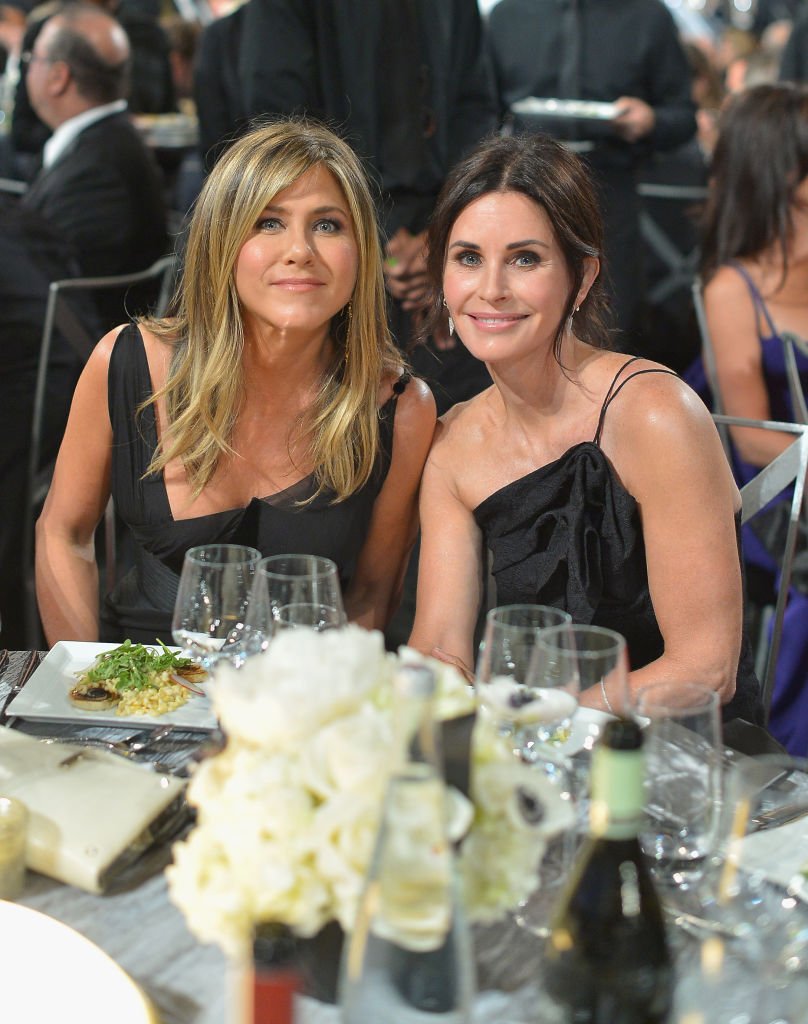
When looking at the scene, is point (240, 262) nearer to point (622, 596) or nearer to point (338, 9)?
point (622, 596)

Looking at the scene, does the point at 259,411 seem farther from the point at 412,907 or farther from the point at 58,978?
the point at 412,907

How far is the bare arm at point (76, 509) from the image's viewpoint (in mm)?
2330

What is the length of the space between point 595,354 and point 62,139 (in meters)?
2.76

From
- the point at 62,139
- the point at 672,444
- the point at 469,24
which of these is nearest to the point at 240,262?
the point at 672,444

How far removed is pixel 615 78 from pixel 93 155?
1.77m

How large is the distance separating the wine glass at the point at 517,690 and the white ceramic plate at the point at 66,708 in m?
0.42

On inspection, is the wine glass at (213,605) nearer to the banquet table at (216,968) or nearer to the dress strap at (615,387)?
the banquet table at (216,968)

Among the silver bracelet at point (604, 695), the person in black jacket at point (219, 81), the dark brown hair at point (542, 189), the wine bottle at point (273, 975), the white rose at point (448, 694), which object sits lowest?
the wine bottle at point (273, 975)

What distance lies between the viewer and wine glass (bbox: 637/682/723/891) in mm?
1158

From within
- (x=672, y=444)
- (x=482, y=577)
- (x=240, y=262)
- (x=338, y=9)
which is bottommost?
(x=482, y=577)

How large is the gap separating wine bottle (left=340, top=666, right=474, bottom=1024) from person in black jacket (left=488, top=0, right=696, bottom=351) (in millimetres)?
3528

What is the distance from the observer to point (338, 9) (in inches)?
131

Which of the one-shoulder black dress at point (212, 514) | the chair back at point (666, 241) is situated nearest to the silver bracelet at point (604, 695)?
the one-shoulder black dress at point (212, 514)

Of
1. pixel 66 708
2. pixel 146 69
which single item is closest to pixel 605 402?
pixel 66 708
